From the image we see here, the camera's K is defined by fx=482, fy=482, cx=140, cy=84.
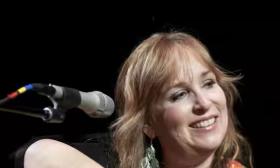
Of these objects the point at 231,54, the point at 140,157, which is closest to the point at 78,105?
the point at 140,157

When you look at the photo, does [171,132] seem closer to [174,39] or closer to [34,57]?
[174,39]

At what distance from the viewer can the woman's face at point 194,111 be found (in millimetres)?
1501

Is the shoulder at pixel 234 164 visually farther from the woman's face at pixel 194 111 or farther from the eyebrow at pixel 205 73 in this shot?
the eyebrow at pixel 205 73

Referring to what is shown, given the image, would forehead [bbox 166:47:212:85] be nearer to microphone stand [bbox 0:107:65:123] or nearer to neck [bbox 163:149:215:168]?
neck [bbox 163:149:215:168]

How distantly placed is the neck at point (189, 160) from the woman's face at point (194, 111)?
0.10 ft

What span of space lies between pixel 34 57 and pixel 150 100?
0.88m

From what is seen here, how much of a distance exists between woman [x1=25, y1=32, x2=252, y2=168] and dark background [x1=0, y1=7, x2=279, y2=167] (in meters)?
0.69

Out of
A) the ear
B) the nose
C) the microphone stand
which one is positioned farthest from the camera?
the ear

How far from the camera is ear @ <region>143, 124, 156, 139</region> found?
5.37 feet

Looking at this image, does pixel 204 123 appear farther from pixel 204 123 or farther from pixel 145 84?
pixel 145 84

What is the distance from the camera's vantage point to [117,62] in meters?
2.50

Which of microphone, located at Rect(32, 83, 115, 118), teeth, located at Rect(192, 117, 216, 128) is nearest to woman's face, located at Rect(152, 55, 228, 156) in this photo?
teeth, located at Rect(192, 117, 216, 128)

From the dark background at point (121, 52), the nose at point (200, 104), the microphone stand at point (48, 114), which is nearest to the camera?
the microphone stand at point (48, 114)

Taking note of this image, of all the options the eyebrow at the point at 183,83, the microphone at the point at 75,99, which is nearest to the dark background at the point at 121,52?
the eyebrow at the point at 183,83
